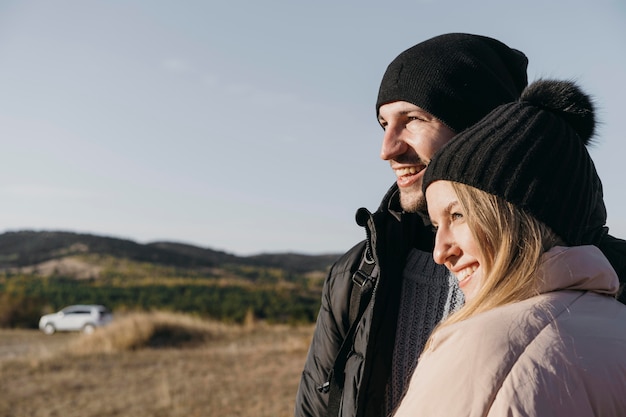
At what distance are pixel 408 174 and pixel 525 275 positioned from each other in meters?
0.99

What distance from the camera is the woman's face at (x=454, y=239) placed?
4.08 ft

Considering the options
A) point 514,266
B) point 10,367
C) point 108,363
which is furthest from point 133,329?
point 514,266

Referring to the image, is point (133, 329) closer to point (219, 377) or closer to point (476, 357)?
point (219, 377)

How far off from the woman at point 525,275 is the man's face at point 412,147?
54cm

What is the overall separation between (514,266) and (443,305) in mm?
836

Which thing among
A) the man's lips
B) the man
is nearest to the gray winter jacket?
the man

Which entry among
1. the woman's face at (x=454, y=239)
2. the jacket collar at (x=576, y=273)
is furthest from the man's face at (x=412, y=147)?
the jacket collar at (x=576, y=273)

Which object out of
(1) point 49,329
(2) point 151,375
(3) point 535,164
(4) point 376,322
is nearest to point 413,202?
(4) point 376,322

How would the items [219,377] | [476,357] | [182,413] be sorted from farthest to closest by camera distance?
[219,377] < [182,413] < [476,357]

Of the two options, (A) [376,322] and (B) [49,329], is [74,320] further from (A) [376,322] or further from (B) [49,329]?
(A) [376,322]

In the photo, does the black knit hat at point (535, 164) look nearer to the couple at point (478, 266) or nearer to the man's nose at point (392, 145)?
the couple at point (478, 266)

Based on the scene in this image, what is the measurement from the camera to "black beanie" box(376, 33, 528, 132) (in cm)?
206

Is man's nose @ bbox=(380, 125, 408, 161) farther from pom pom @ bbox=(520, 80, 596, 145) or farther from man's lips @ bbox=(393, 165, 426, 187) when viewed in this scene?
pom pom @ bbox=(520, 80, 596, 145)

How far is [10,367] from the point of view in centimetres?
1105
